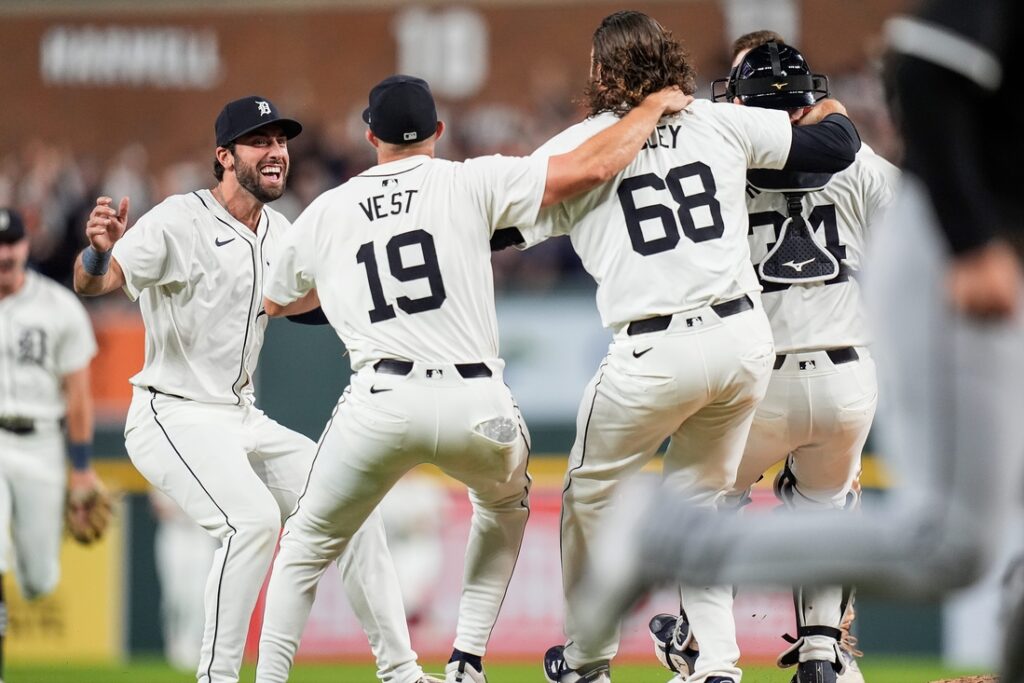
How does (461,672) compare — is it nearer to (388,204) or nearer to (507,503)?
(507,503)

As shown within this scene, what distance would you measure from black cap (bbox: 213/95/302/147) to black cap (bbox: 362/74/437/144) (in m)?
0.94

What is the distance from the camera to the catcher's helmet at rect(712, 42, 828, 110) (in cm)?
568

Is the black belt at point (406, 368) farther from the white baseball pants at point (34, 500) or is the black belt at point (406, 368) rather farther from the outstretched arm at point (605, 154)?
the white baseball pants at point (34, 500)

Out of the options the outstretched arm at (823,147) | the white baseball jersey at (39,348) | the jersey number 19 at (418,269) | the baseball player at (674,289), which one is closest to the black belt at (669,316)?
the baseball player at (674,289)

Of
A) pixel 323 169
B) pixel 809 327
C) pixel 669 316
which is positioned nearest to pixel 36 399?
pixel 669 316

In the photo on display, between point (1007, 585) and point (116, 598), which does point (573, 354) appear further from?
point (1007, 585)

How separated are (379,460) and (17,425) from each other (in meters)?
4.61

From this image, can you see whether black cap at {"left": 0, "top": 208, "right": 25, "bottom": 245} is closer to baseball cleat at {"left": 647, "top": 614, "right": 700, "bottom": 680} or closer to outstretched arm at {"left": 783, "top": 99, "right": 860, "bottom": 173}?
baseball cleat at {"left": 647, "top": 614, "right": 700, "bottom": 680}

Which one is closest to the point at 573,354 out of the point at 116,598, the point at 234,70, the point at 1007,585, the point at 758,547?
the point at 116,598

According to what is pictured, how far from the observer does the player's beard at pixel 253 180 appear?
21.1 ft

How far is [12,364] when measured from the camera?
9.05m

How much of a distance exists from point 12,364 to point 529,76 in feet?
37.5

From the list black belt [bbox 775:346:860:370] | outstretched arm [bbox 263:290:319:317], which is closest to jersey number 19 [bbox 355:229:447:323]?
outstretched arm [bbox 263:290:319:317]

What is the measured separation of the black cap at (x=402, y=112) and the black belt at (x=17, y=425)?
456 centimetres
